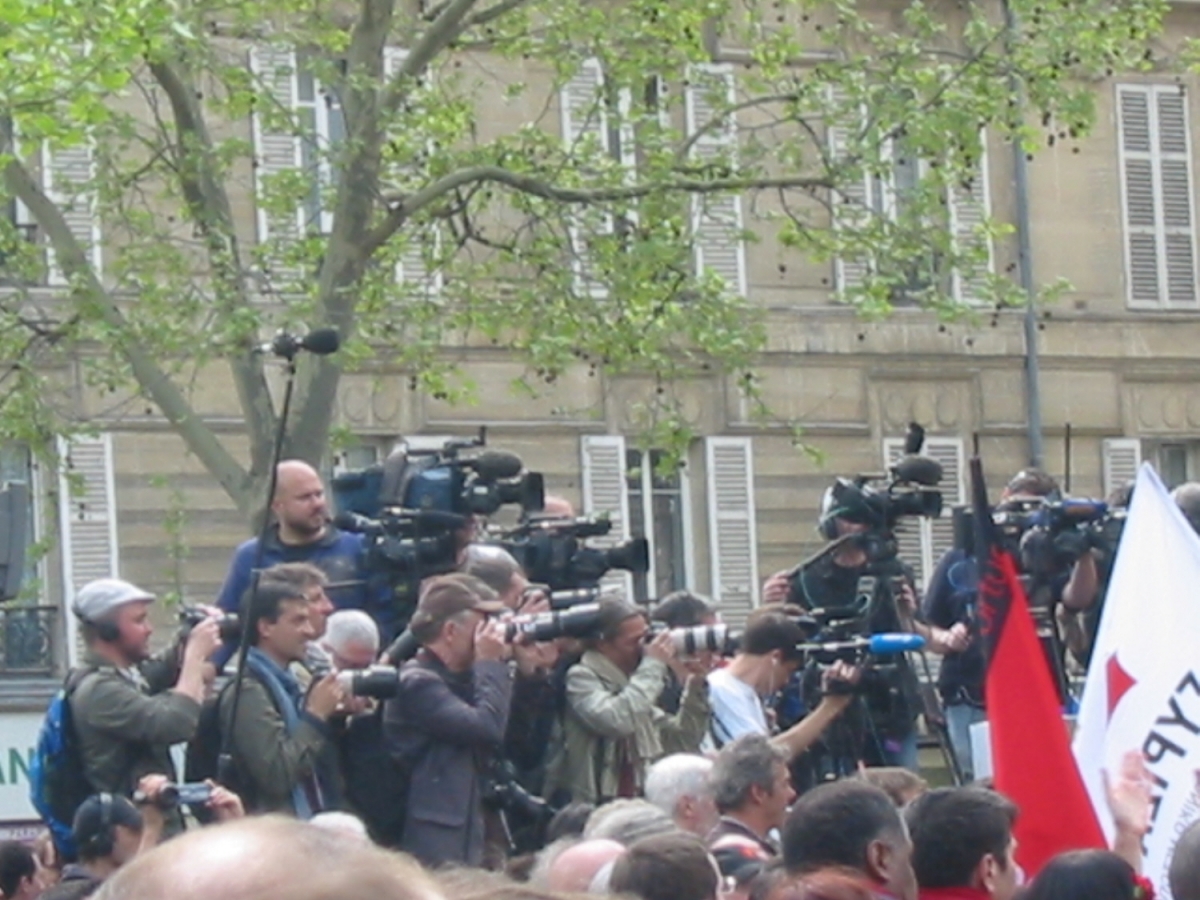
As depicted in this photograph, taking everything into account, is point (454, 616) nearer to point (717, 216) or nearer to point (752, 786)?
point (752, 786)

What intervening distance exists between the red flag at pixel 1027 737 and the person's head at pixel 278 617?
1.85 meters

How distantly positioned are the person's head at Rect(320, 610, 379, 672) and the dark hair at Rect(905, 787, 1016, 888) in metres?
2.77

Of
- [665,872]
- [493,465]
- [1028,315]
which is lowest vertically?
[665,872]

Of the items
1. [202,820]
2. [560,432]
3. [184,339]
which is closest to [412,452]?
[202,820]

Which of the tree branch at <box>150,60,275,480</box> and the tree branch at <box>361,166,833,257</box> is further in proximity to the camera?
the tree branch at <box>361,166,833,257</box>

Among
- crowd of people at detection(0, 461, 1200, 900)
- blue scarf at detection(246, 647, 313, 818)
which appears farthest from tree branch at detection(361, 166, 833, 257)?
blue scarf at detection(246, 647, 313, 818)

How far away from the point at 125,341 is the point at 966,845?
12.8 m

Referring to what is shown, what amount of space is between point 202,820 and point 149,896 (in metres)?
6.06

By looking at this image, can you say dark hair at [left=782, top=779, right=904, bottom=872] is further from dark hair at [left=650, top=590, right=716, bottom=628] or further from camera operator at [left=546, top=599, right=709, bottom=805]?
dark hair at [left=650, top=590, right=716, bottom=628]

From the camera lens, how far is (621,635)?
9.51m

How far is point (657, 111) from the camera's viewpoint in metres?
20.0

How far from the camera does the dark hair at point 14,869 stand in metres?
8.47

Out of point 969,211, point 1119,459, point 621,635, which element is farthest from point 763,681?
point 1119,459

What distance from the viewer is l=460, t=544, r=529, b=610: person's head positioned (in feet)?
31.1
